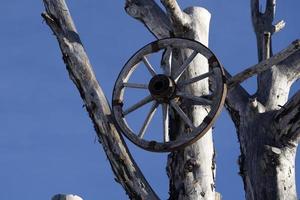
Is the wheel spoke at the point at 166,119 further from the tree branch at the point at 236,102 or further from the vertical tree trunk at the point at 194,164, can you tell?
the tree branch at the point at 236,102

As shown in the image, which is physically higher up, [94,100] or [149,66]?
[149,66]

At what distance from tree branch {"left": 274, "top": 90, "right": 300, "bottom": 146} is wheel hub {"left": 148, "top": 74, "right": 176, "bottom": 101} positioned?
1160mm

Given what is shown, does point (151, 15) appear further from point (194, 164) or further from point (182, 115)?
point (194, 164)

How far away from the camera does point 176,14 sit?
8.95 meters

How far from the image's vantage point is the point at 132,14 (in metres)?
10.0

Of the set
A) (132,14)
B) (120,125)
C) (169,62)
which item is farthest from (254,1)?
(120,125)

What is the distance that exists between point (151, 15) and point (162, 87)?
131cm

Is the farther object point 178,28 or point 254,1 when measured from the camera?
point 254,1

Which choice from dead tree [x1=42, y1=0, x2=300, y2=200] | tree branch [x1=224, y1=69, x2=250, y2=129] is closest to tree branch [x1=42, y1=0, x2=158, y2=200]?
dead tree [x1=42, y1=0, x2=300, y2=200]

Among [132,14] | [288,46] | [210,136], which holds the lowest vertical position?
[210,136]

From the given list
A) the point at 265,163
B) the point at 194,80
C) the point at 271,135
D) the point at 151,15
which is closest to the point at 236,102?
the point at 271,135

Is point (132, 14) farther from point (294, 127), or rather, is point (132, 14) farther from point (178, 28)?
point (294, 127)

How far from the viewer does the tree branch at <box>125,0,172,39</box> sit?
9812 millimetres

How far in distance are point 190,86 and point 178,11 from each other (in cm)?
68
